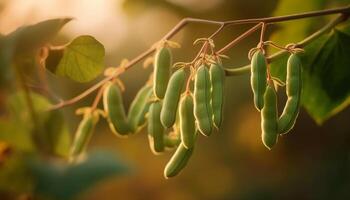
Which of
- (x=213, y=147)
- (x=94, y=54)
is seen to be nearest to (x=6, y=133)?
(x=94, y=54)

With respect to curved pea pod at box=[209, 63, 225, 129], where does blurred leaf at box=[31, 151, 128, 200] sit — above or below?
above

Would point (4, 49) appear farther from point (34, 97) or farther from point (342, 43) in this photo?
point (342, 43)

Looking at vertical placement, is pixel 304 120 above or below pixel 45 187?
below

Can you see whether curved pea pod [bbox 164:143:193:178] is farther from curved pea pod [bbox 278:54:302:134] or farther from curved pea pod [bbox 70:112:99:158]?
curved pea pod [bbox 70:112:99:158]

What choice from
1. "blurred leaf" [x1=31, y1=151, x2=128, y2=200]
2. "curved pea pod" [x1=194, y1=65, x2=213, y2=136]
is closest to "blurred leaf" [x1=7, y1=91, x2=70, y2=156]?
"blurred leaf" [x1=31, y1=151, x2=128, y2=200]

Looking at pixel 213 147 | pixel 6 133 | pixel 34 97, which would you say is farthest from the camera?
pixel 213 147

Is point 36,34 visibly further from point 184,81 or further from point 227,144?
point 227,144
